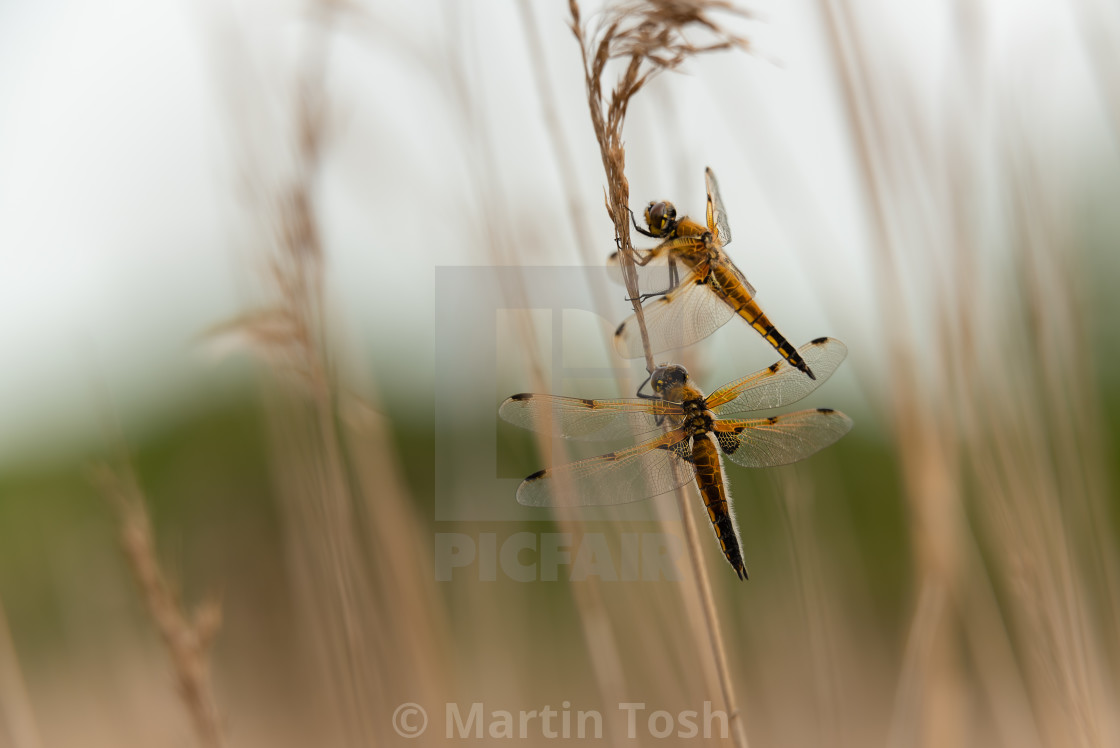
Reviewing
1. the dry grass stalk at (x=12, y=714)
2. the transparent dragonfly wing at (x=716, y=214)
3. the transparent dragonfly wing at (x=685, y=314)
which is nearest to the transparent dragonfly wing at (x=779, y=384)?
the transparent dragonfly wing at (x=685, y=314)

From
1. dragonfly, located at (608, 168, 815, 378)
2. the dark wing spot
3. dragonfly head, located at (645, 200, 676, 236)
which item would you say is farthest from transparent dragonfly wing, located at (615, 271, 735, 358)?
the dark wing spot

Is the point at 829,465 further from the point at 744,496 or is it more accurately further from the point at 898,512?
the point at 898,512

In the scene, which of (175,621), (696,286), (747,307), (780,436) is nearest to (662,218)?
(696,286)

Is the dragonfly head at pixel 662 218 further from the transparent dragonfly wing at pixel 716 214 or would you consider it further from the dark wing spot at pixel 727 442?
the dark wing spot at pixel 727 442

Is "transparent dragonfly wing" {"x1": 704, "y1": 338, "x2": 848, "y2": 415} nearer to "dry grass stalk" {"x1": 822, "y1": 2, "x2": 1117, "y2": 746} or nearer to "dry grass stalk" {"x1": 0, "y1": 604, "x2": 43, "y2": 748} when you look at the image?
"dry grass stalk" {"x1": 822, "y1": 2, "x2": 1117, "y2": 746}

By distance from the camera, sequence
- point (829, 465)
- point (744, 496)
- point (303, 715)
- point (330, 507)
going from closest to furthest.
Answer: point (330, 507) < point (829, 465) < point (744, 496) < point (303, 715)

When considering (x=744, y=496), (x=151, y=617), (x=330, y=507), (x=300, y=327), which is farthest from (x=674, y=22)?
(x=744, y=496)
